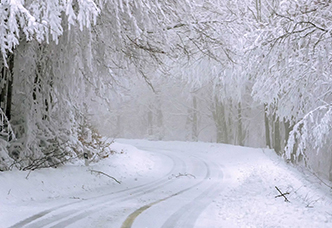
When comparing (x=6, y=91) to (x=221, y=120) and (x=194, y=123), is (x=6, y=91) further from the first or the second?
(x=194, y=123)

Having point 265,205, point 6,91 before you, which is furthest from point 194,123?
point 265,205

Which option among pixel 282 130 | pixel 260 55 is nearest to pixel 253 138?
pixel 282 130

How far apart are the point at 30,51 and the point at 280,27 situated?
20.2ft

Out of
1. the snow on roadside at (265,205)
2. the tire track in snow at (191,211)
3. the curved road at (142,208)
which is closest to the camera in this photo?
the curved road at (142,208)

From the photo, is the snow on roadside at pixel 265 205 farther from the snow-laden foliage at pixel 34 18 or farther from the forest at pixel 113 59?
the snow-laden foliage at pixel 34 18

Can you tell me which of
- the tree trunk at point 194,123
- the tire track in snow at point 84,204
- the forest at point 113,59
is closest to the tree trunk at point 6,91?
the forest at point 113,59

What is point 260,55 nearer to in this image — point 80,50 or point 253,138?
point 80,50

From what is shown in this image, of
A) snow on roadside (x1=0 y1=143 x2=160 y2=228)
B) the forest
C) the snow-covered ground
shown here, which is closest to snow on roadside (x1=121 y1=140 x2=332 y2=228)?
the snow-covered ground

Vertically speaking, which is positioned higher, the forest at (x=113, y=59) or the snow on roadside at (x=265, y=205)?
the forest at (x=113, y=59)

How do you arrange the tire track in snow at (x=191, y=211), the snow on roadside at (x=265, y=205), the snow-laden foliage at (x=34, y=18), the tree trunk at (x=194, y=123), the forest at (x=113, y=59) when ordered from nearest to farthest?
the snow-laden foliage at (x=34, y=18)
the tire track in snow at (x=191, y=211)
the snow on roadside at (x=265, y=205)
the forest at (x=113, y=59)
the tree trunk at (x=194, y=123)

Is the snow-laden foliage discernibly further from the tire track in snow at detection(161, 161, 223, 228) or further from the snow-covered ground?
the tire track in snow at detection(161, 161, 223, 228)

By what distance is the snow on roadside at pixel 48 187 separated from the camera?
6877mm

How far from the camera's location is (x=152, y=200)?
8.51m

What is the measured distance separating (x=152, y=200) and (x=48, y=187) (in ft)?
8.37
